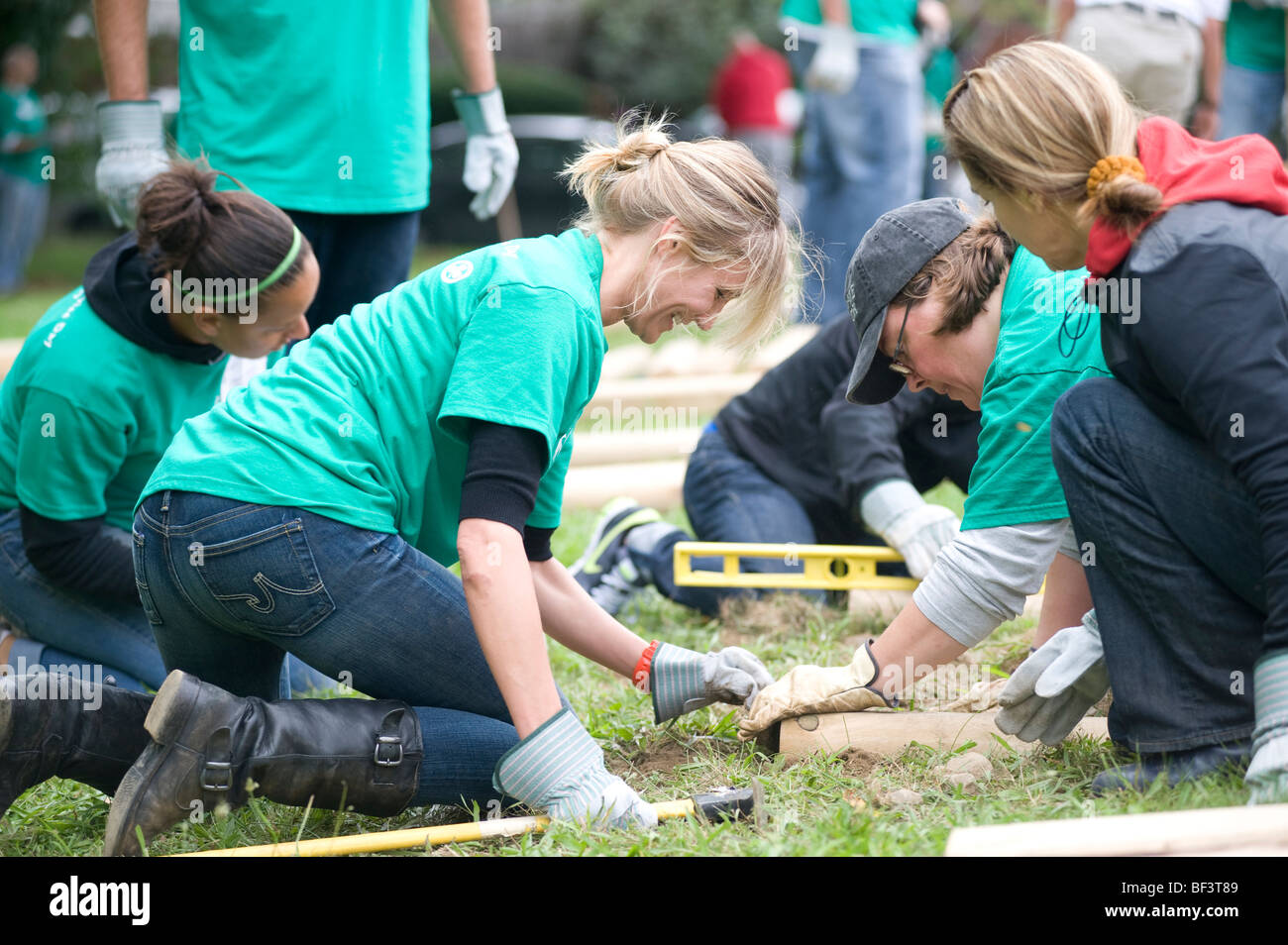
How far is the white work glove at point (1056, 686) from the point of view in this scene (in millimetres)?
2273

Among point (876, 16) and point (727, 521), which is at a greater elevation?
point (876, 16)

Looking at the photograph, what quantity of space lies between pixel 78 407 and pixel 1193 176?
214 centimetres

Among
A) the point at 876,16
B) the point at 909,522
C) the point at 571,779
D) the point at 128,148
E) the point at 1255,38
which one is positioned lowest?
the point at 571,779

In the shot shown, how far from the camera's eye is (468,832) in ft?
6.93

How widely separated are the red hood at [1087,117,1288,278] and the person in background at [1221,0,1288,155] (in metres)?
3.98

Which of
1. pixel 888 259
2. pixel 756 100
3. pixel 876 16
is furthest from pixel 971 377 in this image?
pixel 756 100

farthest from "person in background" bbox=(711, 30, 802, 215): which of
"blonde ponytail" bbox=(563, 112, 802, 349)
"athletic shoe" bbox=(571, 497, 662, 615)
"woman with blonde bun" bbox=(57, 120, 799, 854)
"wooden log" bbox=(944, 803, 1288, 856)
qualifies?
"wooden log" bbox=(944, 803, 1288, 856)

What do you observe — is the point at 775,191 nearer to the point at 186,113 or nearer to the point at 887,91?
the point at 186,113

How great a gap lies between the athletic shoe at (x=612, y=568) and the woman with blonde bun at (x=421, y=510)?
4.37 feet

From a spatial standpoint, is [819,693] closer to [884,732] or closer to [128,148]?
[884,732]

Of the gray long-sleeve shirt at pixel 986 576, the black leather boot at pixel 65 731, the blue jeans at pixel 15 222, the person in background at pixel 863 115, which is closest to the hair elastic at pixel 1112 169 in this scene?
the gray long-sleeve shirt at pixel 986 576

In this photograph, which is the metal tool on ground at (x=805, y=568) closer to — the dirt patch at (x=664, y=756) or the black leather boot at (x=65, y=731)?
the dirt patch at (x=664, y=756)

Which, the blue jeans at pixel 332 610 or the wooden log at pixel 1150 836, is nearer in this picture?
the wooden log at pixel 1150 836

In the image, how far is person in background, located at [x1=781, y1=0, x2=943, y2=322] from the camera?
6176 millimetres
